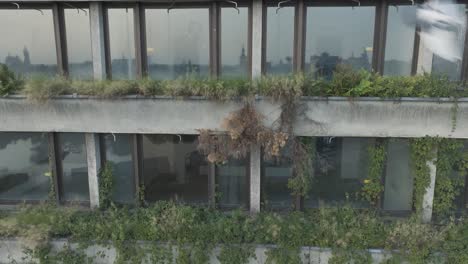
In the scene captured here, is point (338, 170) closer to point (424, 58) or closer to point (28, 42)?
point (424, 58)

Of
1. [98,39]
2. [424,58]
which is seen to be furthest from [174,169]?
[424,58]

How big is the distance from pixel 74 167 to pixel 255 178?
5408mm

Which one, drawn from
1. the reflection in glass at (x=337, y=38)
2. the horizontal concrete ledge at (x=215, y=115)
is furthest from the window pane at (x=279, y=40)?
the horizontal concrete ledge at (x=215, y=115)

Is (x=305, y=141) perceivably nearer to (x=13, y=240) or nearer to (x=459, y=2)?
(x=459, y=2)

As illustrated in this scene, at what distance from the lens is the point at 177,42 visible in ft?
28.5

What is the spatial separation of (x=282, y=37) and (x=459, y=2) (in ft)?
14.5

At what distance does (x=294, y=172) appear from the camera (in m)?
8.79

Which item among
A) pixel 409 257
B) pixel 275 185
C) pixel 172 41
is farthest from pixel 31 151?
pixel 409 257

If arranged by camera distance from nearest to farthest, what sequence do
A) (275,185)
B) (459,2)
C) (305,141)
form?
(459,2)
(305,141)
(275,185)

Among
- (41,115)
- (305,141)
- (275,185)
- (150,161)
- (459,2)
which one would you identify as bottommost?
(275,185)

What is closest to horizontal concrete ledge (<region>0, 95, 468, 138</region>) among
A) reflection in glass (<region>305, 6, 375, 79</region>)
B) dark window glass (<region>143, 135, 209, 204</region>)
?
dark window glass (<region>143, 135, 209, 204</region>)

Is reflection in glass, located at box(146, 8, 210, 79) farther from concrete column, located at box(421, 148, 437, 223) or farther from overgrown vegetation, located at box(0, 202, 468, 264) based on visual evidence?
concrete column, located at box(421, 148, 437, 223)

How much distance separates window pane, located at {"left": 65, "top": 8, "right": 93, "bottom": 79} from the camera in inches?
341

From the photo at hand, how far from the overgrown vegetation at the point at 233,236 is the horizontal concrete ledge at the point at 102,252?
0.33ft
